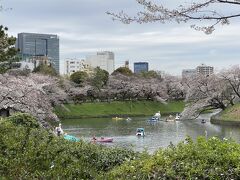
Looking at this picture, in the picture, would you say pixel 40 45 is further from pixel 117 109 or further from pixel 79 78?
pixel 117 109

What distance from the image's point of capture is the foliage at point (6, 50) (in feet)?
48.3

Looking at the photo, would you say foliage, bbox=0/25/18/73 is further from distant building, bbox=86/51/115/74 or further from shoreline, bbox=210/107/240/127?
distant building, bbox=86/51/115/74

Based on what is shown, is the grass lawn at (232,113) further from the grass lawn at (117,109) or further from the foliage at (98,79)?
the foliage at (98,79)

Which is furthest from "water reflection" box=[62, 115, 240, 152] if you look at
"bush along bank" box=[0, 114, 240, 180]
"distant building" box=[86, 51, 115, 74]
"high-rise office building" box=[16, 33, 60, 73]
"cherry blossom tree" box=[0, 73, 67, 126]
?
"distant building" box=[86, 51, 115, 74]

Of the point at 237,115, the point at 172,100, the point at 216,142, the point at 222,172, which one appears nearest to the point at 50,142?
the point at 216,142

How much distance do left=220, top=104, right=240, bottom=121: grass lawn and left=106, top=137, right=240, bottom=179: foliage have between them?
35.8 meters

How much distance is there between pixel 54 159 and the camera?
750 centimetres

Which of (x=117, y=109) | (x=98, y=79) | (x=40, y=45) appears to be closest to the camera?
(x=117, y=109)

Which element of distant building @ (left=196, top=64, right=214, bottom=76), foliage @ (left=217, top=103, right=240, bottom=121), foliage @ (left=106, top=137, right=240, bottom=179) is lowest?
foliage @ (left=217, top=103, right=240, bottom=121)

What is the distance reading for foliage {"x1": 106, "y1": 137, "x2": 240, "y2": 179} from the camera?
5.34 meters

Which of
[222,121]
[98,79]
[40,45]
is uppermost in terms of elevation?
[40,45]

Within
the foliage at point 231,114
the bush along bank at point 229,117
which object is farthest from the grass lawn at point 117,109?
the foliage at point 231,114

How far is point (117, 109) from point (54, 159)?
5590 centimetres

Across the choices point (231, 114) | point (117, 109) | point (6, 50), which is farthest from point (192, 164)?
point (117, 109)
